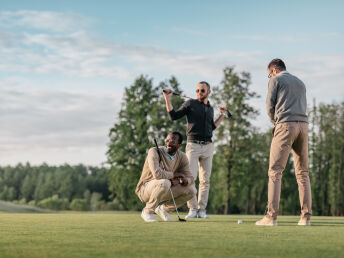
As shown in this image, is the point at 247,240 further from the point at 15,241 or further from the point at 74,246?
the point at 15,241

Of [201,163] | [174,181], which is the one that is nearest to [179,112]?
[201,163]

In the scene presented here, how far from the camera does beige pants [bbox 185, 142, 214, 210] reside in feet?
31.5

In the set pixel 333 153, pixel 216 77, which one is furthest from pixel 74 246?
pixel 333 153

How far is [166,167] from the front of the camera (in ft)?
27.5

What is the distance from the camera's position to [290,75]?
7406 millimetres

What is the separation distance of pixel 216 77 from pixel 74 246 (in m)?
35.0

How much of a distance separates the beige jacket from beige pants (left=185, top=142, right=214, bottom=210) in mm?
690

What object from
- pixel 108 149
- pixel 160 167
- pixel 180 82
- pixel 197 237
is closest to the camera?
pixel 197 237

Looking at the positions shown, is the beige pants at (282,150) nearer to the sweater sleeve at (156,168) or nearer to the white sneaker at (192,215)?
the sweater sleeve at (156,168)

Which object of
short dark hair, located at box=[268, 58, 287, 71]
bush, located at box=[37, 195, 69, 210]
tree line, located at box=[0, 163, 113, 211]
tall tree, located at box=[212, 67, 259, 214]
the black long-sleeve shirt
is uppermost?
tall tree, located at box=[212, 67, 259, 214]

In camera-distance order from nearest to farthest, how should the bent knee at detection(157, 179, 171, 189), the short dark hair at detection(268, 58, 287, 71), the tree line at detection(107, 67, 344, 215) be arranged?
the short dark hair at detection(268, 58, 287, 71)
the bent knee at detection(157, 179, 171, 189)
the tree line at detection(107, 67, 344, 215)

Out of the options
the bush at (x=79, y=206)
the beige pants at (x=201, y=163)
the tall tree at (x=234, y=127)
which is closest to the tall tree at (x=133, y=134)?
the tall tree at (x=234, y=127)

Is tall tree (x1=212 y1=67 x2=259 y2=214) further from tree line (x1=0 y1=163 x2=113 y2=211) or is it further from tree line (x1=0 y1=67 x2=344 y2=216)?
tree line (x1=0 y1=163 x2=113 y2=211)

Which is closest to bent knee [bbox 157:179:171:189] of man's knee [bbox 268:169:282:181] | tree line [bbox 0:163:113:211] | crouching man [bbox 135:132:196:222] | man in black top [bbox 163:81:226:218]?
crouching man [bbox 135:132:196:222]
